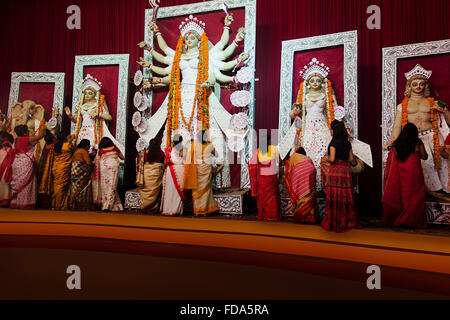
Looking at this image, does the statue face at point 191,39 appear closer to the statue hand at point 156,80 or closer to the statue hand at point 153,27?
the statue hand at point 153,27

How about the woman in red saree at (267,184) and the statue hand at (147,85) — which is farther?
the statue hand at (147,85)

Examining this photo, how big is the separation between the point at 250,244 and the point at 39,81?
5.27 m

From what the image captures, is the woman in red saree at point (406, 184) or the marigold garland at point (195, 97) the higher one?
the marigold garland at point (195, 97)

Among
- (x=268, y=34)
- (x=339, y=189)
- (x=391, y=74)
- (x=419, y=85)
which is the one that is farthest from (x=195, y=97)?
(x=419, y=85)

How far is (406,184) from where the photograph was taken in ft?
10.2

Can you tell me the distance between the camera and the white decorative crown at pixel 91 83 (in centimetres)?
527

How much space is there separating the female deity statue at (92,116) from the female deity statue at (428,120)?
171 inches

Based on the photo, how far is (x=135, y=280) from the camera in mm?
2912

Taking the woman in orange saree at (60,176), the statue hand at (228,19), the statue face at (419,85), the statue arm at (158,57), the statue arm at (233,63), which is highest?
the statue hand at (228,19)

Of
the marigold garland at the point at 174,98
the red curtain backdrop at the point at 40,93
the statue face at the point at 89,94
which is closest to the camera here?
the marigold garland at the point at 174,98

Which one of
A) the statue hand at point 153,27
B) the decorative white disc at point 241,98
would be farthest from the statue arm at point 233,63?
the statue hand at point 153,27
